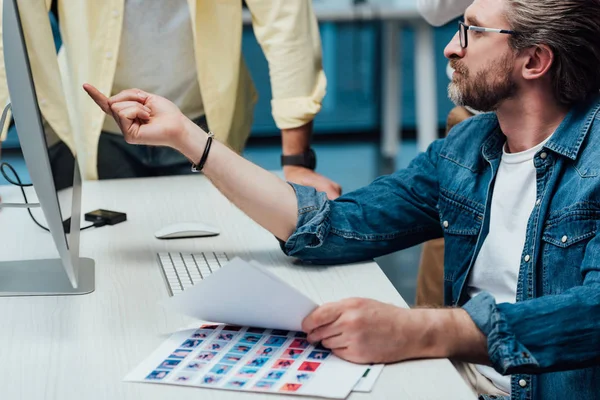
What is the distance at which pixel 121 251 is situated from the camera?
1.52m

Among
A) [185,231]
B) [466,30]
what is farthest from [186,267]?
[466,30]

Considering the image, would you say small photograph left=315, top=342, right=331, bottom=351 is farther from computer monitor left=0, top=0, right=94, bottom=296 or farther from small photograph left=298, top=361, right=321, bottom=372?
computer monitor left=0, top=0, right=94, bottom=296

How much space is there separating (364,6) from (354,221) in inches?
122

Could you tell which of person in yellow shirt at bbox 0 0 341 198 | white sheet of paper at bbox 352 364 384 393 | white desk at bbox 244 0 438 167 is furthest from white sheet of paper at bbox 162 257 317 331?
white desk at bbox 244 0 438 167

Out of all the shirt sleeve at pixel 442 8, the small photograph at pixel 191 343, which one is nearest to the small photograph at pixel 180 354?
the small photograph at pixel 191 343

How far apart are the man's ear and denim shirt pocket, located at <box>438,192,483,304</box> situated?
0.24 meters

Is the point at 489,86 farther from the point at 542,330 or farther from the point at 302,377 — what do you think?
the point at 302,377

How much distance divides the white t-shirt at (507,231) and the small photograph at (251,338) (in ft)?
1.50

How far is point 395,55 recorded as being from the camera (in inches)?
200

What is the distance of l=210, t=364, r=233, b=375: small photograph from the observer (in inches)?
40.4

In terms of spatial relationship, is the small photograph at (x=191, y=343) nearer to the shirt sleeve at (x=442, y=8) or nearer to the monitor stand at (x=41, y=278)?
the monitor stand at (x=41, y=278)

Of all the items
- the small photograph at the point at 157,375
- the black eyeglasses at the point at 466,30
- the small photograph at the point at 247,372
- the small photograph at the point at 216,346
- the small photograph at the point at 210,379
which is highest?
the black eyeglasses at the point at 466,30

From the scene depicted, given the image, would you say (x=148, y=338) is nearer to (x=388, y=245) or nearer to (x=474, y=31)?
(x=388, y=245)

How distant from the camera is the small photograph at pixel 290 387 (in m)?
0.98
